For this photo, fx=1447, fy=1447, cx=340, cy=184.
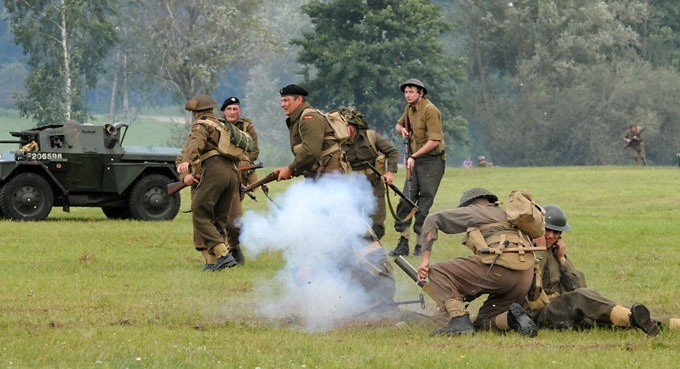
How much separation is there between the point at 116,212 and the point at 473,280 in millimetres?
16272

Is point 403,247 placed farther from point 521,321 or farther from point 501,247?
point 521,321

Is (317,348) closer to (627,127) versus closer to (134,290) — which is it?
(134,290)

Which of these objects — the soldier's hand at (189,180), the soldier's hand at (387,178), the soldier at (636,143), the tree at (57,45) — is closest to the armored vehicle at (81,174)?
the soldier's hand at (189,180)

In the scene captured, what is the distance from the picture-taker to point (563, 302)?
34.4 feet

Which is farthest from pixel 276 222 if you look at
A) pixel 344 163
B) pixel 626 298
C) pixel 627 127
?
pixel 627 127

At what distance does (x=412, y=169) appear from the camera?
17.0m

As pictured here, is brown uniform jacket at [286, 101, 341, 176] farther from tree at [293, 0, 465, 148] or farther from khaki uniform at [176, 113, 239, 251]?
tree at [293, 0, 465, 148]

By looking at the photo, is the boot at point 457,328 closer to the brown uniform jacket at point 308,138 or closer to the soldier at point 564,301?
the soldier at point 564,301

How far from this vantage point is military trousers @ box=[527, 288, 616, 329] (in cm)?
1031

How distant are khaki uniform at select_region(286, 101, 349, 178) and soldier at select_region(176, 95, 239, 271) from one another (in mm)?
1842

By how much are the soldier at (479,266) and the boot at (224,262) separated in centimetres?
518

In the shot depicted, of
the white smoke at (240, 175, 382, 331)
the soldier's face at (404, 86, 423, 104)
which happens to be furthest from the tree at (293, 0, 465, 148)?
the white smoke at (240, 175, 382, 331)

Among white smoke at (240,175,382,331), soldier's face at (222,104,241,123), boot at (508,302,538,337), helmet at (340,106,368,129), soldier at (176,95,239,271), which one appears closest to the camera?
boot at (508,302,538,337)

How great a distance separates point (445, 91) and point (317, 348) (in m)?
63.4
